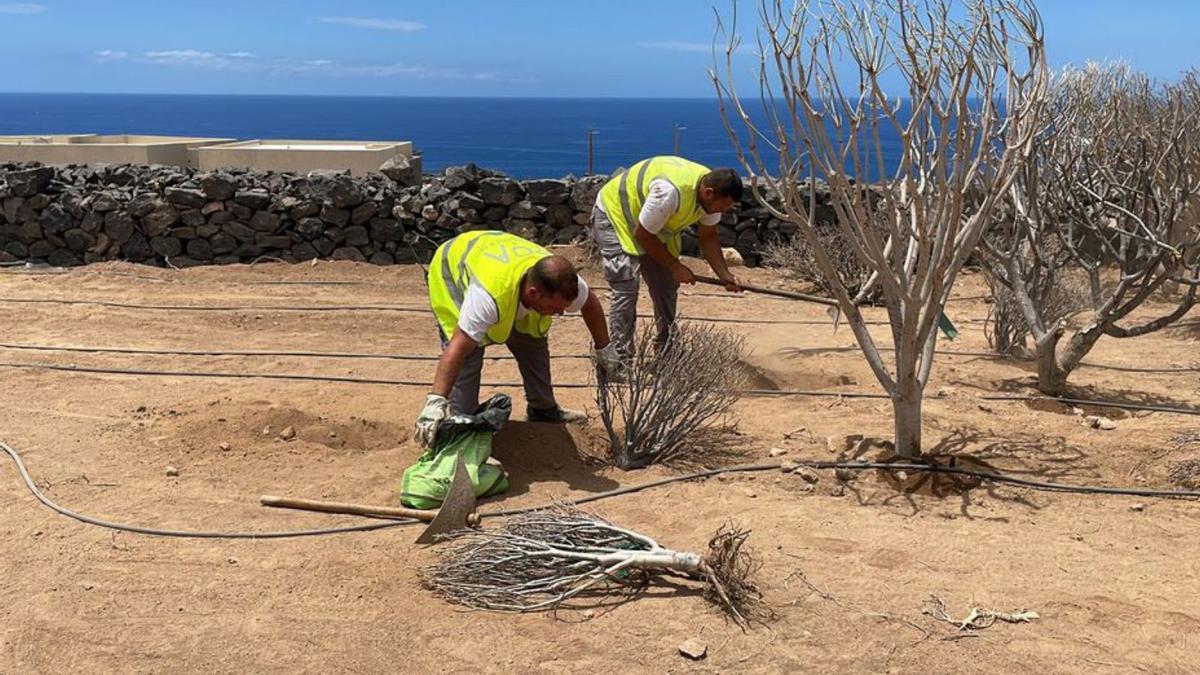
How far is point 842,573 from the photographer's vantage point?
349 centimetres

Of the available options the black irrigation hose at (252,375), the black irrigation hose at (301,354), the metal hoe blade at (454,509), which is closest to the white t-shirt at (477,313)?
the metal hoe blade at (454,509)

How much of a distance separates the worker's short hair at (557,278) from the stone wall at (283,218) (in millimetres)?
6410

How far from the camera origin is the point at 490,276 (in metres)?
4.09

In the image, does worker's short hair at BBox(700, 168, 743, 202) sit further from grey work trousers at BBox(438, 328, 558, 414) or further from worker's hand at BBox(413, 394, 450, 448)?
worker's hand at BBox(413, 394, 450, 448)

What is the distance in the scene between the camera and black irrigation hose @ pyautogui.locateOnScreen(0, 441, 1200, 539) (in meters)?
3.81

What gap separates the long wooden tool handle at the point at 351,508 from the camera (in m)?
3.92

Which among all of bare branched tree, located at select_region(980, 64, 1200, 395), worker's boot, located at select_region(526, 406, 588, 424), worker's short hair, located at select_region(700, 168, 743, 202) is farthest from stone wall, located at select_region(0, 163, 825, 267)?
worker's boot, located at select_region(526, 406, 588, 424)

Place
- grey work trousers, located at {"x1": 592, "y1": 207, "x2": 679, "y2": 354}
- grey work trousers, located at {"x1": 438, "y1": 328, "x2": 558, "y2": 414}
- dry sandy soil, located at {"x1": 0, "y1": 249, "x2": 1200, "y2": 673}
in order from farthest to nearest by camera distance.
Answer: grey work trousers, located at {"x1": 592, "y1": 207, "x2": 679, "y2": 354}, grey work trousers, located at {"x1": 438, "y1": 328, "x2": 558, "y2": 414}, dry sandy soil, located at {"x1": 0, "y1": 249, "x2": 1200, "y2": 673}

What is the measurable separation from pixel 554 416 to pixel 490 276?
107 centimetres

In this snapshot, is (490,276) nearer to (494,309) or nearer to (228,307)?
(494,309)

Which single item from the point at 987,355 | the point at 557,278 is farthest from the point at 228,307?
A: the point at 987,355

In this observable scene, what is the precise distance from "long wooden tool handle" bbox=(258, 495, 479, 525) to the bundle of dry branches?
0.45m

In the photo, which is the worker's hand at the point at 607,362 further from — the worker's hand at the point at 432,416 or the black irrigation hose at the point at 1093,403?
the black irrigation hose at the point at 1093,403

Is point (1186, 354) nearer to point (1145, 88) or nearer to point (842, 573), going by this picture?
point (1145, 88)
